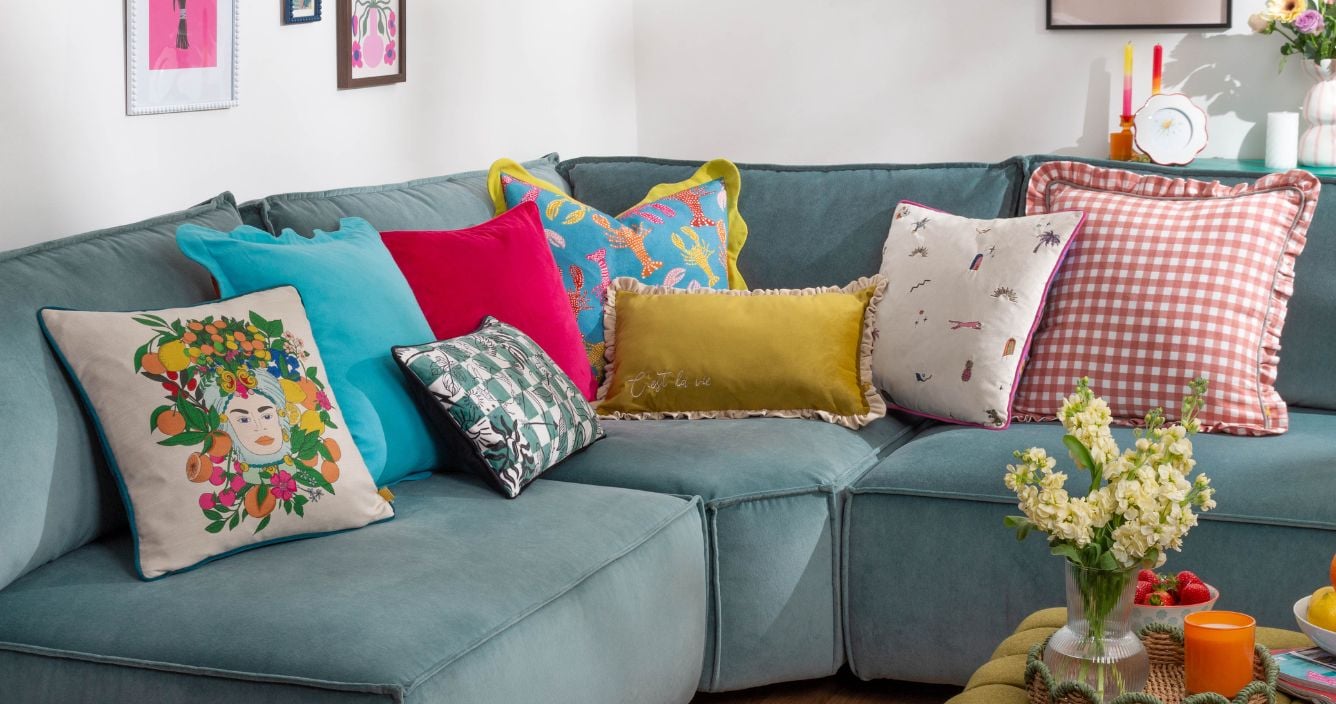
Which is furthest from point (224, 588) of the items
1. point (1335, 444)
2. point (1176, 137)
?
point (1176, 137)

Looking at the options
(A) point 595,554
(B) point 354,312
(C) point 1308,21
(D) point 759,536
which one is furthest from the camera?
(C) point 1308,21

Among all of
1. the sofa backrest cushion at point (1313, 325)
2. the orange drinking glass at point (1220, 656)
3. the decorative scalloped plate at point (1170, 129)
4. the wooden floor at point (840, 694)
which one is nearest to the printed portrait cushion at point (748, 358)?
the wooden floor at point (840, 694)

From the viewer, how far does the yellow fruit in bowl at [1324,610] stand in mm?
1517

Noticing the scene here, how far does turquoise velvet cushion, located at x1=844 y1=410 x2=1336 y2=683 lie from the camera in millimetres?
2115

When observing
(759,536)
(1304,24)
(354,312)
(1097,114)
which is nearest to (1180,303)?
(759,536)

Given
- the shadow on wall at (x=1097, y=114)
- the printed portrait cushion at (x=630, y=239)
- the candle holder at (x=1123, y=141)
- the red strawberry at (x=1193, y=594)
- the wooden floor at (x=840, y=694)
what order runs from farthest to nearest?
the shadow on wall at (x=1097, y=114) < the candle holder at (x=1123, y=141) < the printed portrait cushion at (x=630, y=239) < the wooden floor at (x=840, y=694) < the red strawberry at (x=1193, y=594)

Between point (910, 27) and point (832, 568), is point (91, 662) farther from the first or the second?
point (910, 27)

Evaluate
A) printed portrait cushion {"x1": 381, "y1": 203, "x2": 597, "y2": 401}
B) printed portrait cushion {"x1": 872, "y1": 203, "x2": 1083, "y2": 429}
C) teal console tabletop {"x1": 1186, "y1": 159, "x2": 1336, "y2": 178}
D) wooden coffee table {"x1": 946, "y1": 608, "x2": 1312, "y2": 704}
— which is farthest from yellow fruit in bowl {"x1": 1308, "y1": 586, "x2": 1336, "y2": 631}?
teal console tabletop {"x1": 1186, "y1": 159, "x2": 1336, "y2": 178}

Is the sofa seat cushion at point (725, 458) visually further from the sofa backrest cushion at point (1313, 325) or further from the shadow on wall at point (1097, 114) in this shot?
the shadow on wall at point (1097, 114)

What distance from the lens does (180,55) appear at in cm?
261

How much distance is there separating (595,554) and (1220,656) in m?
0.85

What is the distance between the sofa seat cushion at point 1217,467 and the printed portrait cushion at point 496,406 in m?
0.53

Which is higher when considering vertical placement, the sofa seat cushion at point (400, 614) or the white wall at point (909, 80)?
the white wall at point (909, 80)

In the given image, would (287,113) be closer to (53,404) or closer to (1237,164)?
(53,404)
